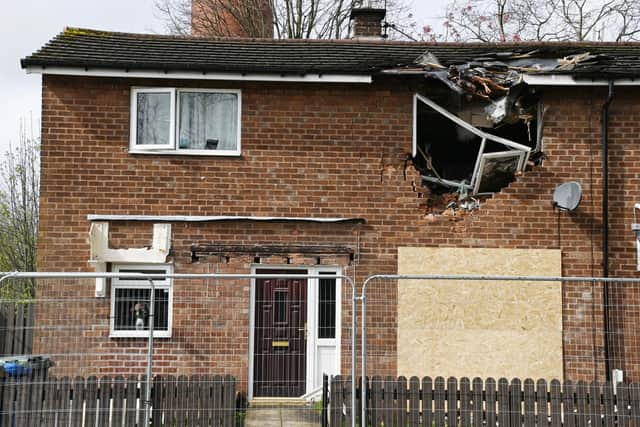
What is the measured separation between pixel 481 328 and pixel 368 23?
6.95 meters

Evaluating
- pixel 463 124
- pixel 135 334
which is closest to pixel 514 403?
pixel 463 124

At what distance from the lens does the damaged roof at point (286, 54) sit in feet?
37.9

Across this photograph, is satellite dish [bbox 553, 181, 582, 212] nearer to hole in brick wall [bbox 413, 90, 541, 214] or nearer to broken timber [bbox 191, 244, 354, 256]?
hole in brick wall [bbox 413, 90, 541, 214]

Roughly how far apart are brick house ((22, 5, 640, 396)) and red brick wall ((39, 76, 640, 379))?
22 mm

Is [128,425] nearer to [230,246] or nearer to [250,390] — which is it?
[250,390]

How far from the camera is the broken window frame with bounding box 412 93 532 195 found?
472 inches

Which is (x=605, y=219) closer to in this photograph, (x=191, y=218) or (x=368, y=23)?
(x=368, y=23)

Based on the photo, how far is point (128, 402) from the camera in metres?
8.73

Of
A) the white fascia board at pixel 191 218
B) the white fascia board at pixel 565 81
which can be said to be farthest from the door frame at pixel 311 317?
the white fascia board at pixel 565 81

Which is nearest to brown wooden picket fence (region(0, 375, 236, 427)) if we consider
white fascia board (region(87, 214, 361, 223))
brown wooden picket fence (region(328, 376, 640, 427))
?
brown wooden picket fence (region(328, 376, 640, 427))

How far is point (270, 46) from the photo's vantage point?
44.2 ft

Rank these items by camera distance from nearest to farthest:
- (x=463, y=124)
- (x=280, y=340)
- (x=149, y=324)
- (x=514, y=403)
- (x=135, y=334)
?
(x=514, y=403), (x=149, y=324), (x=280, y=340), (x=135, y=334), (x=463, y=124)

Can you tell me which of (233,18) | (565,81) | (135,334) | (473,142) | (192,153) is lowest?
(135,334)

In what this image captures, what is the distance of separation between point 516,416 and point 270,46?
306 inches
